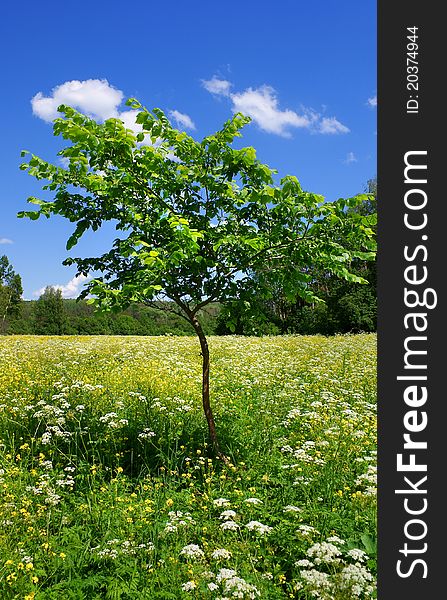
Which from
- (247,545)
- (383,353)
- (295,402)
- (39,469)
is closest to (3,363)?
(39,469)

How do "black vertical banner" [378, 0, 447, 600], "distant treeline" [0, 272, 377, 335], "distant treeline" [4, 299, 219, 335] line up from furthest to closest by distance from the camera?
"distant treeline" [4, 299, 219, 335], "distant treeline" [0, 272, 377, 335], "black vertical banner" [378, 0, 447, 600]

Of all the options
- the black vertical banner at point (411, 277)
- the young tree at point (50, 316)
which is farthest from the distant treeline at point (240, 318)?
the black vertical banner at point (411, 277)

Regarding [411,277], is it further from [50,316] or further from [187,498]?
[50,316]

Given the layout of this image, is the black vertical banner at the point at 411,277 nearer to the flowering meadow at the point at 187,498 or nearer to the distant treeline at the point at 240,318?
the flowering meadow at the point at 187,498

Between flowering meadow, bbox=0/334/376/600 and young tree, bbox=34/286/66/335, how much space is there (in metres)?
68.0

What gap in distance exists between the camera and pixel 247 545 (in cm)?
471

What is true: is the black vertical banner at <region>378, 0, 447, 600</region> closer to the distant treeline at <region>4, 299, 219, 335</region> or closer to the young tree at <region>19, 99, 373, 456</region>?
the young tree at <region>19, 99, 373, 456</region>

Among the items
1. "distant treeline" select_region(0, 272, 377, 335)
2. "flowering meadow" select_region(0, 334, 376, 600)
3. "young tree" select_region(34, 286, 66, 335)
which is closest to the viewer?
"flowering meadow" select_region(0, 334, 376, 600)

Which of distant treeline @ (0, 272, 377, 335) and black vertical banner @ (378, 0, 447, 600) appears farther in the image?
distant treeline @ (0, 272, 377, 335)

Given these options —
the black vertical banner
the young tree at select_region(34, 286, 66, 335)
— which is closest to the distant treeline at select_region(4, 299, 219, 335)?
the young tree at select_region(34, 286, 66, 335)

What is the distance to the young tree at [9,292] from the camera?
78062 mm

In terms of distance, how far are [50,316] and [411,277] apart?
7912cm

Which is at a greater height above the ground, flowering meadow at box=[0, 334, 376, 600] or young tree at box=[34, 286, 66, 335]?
young tree at box=[34, 286, 66, 335]

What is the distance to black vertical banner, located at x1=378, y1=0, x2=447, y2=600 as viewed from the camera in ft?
12.4
